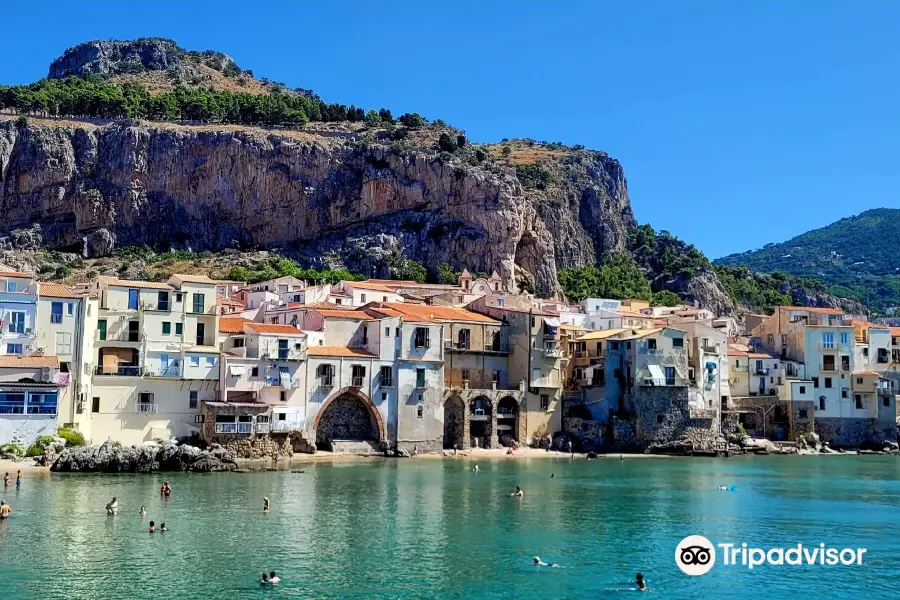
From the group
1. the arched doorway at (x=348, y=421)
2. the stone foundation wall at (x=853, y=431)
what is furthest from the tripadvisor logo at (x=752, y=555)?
the stone foundation wall at (x=853, y=431)

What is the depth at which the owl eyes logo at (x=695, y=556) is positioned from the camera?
37.1 meters

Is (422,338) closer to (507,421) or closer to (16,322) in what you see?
(507,421)

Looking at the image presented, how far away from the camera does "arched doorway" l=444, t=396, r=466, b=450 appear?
255ft

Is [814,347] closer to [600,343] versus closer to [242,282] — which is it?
[600,343]

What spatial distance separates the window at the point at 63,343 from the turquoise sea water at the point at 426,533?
9.98 metres

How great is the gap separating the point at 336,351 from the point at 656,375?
81.7ft

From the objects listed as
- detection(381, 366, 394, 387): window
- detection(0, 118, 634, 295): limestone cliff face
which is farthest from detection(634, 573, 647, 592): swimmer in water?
detection(0, 118, 634, 295): limestone cliff face

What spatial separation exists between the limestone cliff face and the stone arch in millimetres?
64217

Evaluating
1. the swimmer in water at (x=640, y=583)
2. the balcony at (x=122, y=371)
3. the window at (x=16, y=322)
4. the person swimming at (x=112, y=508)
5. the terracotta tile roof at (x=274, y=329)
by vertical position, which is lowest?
the swimmer in water at (x=640, y=583)

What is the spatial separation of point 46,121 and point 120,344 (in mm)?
88913

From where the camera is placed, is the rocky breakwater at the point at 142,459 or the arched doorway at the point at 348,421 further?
the arched doorway at the point at 348,421

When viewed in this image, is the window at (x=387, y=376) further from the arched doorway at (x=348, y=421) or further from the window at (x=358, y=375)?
the arched doorway at (x=348, y=421)

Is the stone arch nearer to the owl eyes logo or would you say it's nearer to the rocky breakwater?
the rocky breakwater

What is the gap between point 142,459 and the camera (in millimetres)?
59844
